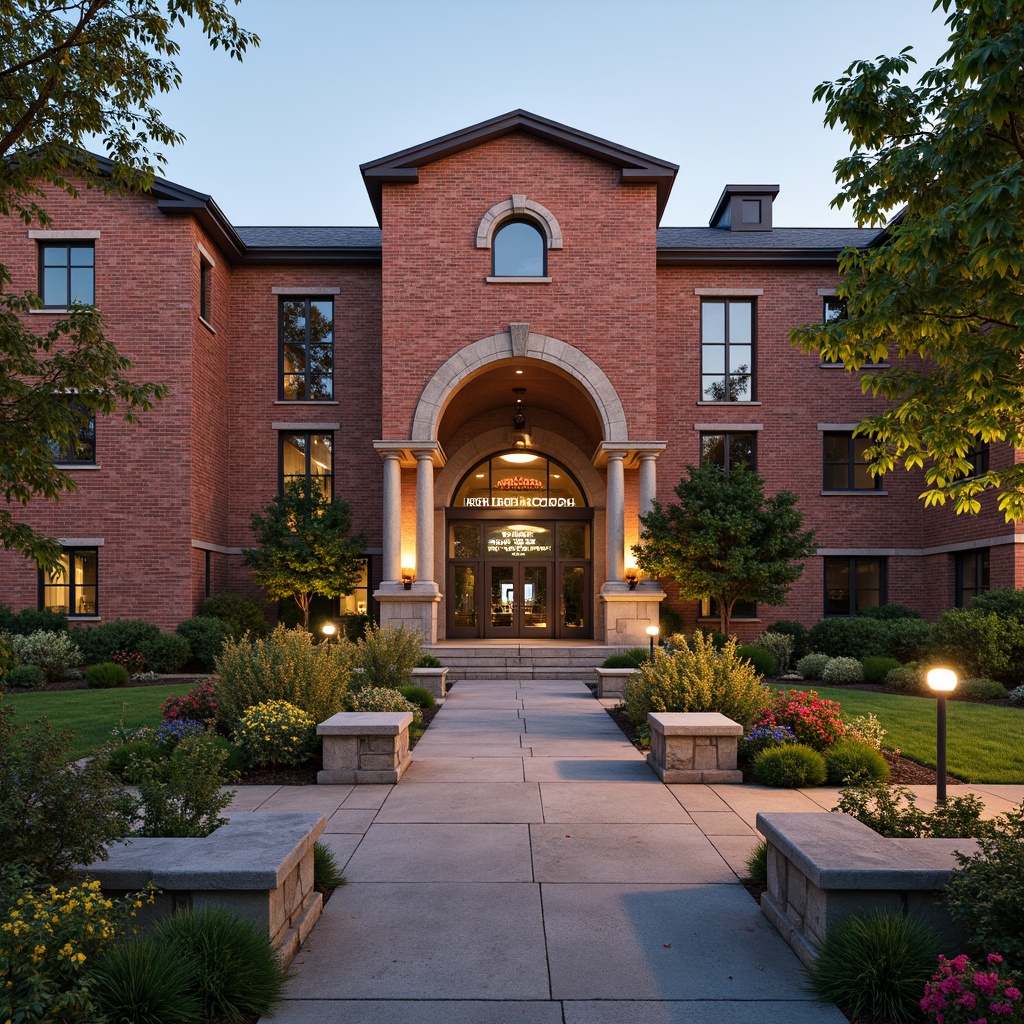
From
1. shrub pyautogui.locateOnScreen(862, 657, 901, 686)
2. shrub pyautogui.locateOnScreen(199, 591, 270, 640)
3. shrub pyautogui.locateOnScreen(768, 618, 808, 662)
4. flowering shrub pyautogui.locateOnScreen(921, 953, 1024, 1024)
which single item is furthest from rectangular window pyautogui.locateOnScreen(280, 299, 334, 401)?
flowering shrub pyautogui.locateOnScreen(921, 953, 1024, 1024)

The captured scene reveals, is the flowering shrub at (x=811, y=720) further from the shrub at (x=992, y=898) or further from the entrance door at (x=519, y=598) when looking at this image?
the entrance door at (x=519, y=598)

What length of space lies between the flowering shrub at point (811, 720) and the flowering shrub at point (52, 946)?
24.9 ft

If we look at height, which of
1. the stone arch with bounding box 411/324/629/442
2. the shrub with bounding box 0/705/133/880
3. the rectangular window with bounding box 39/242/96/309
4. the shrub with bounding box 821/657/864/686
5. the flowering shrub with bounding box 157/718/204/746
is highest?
the rectangular window with bounding box 39/242/96/309

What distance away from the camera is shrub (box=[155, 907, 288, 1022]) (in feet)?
12.7

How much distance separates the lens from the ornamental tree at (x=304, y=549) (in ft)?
73.0

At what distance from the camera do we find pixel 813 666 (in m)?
19.8

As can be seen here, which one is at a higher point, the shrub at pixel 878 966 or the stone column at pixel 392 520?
the stone column at pixel 392 520

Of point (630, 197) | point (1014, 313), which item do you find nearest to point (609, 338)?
point (630, 197)

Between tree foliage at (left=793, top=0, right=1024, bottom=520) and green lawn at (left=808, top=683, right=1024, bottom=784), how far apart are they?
346 cm

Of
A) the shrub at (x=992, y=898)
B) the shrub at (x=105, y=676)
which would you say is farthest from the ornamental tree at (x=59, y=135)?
the shrub at (x=105, y=676)

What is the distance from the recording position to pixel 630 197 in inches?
891

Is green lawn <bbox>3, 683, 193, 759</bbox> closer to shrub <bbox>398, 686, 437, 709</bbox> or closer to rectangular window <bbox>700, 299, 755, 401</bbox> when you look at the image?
shrub <bbox>398, 686, 437, 709</bbox>

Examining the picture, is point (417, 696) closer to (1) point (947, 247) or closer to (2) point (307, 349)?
(1) point (947, 247)

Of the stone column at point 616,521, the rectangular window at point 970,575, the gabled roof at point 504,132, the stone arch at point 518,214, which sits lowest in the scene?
the rectangular window at point 970,575
